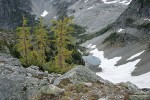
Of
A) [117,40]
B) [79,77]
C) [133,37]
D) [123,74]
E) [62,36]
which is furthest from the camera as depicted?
[117,40]

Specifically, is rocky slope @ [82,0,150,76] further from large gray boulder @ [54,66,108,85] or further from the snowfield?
large gray boulder @ [54,66,108,85]

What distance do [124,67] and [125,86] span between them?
63.8 metres

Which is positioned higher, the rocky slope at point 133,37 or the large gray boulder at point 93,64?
the rocky slope at point 133,37

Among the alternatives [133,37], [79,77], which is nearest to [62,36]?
[79,77]

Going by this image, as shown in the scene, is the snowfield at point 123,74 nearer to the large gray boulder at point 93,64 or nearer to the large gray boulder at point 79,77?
the large gray boulder at point 93,64

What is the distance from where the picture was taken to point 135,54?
93.6 meters

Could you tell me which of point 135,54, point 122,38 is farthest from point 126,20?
point 135,54

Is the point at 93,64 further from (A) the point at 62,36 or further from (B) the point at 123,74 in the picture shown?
(A) the point at 62,36

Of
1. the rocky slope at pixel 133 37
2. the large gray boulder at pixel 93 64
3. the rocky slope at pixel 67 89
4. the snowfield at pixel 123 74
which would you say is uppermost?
the rocky slope at pixel 133 37

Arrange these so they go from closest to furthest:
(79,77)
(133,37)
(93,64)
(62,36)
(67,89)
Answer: (67,89) < (79,77) < (62,36) < (93,64) < (133,37)

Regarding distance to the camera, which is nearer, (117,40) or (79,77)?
(79,77)

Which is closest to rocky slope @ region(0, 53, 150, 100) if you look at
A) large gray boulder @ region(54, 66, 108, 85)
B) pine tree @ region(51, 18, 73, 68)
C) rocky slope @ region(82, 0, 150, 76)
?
large gray boulder @ region(54, 66, 108, 85)

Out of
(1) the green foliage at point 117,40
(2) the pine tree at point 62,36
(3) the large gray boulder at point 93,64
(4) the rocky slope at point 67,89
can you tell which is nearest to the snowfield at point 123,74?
(3) the large gray boulder at point 93,64

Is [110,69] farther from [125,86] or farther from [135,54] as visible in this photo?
[125,86]
